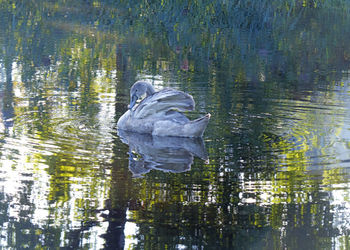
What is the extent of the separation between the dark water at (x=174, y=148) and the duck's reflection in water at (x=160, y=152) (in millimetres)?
24

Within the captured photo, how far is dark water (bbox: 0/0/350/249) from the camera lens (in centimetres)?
657

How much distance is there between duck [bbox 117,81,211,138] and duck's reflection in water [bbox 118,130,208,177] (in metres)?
0.09

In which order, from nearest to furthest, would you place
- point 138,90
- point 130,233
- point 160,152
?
1. point 130,233
2. point 160,152
3. point 138,90

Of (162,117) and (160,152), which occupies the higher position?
(162,117)

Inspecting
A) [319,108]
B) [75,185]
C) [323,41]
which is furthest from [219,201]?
[323,41]

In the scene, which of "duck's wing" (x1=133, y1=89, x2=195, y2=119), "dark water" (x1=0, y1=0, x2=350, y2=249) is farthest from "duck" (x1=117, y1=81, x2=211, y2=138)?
"dark water" (x1=0, y1=0, x2=350, y2=249)

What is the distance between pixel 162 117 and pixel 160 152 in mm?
980

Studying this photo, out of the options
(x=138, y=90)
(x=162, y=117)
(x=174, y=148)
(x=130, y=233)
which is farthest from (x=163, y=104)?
(x=130, y=233)

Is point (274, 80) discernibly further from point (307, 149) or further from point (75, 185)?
point (75, 185)

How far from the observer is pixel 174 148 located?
9555mm

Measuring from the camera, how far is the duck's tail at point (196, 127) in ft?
31.7

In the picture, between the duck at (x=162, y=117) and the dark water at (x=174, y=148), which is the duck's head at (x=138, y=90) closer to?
the duck at (x=162, y=117)

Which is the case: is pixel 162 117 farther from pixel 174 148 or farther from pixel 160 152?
pixel 160 152

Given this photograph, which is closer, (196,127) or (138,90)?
(196,127)
